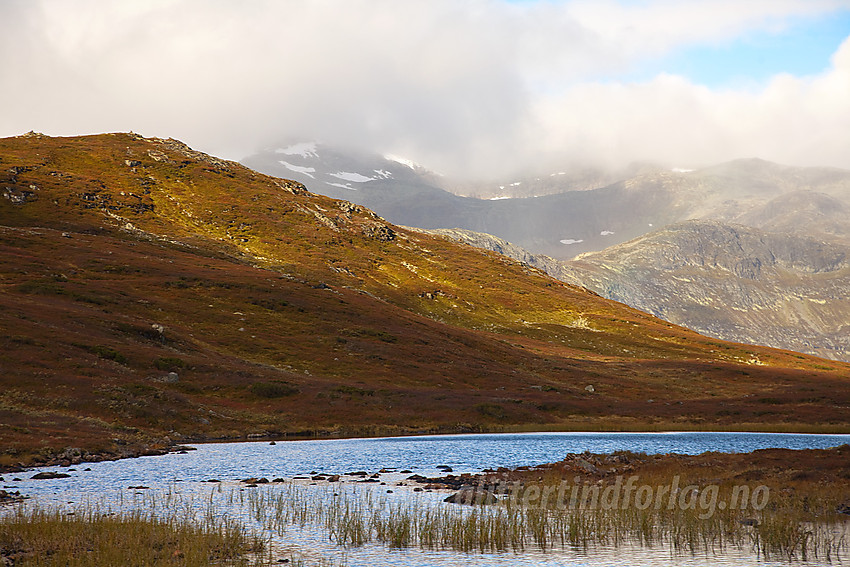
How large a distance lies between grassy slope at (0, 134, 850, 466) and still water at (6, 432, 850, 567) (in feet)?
28.9

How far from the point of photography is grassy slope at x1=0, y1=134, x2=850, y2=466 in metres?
63.3

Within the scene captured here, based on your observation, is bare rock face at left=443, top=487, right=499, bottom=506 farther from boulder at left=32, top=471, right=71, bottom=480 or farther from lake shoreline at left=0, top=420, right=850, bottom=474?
lake shoreline at left=0, top=420, right=850, bottom=474

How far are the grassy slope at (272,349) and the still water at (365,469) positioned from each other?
8.81 m

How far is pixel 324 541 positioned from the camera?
22.6 metres

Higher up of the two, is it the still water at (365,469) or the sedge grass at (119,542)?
the sedge grass at (119,542)

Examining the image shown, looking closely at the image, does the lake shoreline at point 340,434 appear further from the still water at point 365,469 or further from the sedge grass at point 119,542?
the sedge grass at point 119,542

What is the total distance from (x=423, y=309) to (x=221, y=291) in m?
63.9

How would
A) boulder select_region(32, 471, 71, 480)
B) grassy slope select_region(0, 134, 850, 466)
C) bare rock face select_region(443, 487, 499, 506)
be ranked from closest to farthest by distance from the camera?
bare rock face select_region(443, 487, 499, 506)
boulder select_region(32, 471, 71, 480)
grassy slope select_region(0, 134, 850, 466)

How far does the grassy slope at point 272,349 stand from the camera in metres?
63.3

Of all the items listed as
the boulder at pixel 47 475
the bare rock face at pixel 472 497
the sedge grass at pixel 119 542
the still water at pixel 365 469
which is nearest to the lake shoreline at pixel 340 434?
the still water at pixel 365 469

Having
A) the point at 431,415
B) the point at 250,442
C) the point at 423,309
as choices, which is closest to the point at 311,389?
the point at 431,415

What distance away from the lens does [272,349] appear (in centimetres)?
9538

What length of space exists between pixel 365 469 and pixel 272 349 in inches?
2191

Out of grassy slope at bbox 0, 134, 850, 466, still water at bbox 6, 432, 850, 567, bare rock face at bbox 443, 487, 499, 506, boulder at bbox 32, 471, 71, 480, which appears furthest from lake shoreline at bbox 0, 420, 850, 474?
bare rock face at bbox 443, 487, 499, 506
